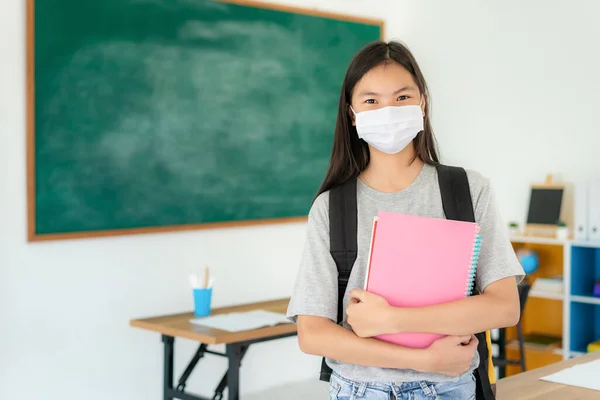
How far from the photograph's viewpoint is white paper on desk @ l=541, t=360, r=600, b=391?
1701mm

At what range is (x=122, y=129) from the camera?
366 cm

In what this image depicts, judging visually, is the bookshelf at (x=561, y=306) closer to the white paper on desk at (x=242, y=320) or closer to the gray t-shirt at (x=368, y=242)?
the white paper on desk at (x=242, y=320)

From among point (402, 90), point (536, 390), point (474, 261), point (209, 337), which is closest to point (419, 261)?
point (474, 261)

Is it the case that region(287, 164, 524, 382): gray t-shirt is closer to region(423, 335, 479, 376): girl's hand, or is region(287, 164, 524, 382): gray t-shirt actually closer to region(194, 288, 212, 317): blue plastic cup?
region(423, 335, 479, 376): girl's hand

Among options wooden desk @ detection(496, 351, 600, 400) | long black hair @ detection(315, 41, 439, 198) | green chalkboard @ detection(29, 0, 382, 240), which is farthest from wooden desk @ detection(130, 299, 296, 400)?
long black hair @ detection(315, 41, 439, 198)

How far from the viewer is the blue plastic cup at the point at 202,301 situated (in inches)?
127

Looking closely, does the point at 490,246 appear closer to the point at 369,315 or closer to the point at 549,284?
the point at 369,315

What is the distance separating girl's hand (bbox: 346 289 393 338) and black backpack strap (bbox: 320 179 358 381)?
0.27 ft

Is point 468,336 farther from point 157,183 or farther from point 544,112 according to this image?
point 544,112

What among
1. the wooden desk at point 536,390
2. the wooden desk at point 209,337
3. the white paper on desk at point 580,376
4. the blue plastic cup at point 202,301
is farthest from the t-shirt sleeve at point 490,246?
the blue plastic cup at point 202,301

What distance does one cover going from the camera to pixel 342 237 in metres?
1.34

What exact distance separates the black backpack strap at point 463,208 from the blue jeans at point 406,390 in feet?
0.16

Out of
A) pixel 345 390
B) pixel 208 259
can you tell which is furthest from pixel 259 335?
pixel 345 390

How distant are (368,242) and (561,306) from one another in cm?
334
